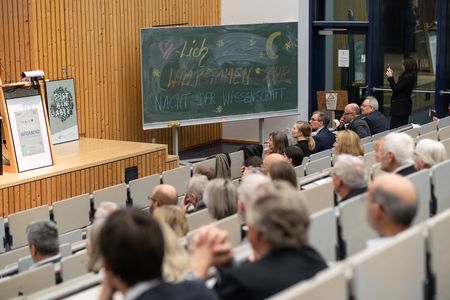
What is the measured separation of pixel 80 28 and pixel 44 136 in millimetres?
2271

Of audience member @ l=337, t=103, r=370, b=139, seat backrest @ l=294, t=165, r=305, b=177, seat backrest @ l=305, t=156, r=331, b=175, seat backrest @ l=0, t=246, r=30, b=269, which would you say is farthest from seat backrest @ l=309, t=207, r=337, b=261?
audience member @ l=337, t=103, r=370, b=139

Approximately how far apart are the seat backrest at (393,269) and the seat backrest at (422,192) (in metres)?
1.44

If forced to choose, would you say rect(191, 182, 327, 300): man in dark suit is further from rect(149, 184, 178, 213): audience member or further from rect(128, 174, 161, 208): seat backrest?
rect(128, 174, 161, 208): seat backrest

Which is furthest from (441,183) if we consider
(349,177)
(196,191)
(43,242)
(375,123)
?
(375,123)

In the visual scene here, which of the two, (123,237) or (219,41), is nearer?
(123,237)

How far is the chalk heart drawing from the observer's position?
11.7 m

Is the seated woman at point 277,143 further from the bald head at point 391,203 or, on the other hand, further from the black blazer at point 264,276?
the black blazer at point 264,276

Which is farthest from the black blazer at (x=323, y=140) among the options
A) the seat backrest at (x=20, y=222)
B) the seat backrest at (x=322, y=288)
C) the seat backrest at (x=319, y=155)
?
the seat backrest at (x=322, y=288)

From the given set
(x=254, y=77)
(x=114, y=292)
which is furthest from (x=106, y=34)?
(x=114, y=292)

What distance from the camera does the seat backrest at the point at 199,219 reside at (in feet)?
17.7

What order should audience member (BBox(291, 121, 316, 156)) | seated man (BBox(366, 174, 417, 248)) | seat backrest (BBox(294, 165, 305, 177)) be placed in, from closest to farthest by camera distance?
seated man (BBox(366, 174, 417, 248)) < seat backrest (BBox(294, 165, 305, 177)) < audience member (BBox(291, 121, 316, 156))

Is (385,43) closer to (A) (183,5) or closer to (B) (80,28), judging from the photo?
(A) (183,5)

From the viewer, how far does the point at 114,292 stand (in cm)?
287

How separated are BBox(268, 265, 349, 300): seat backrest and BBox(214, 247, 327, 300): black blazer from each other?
0.14ft
